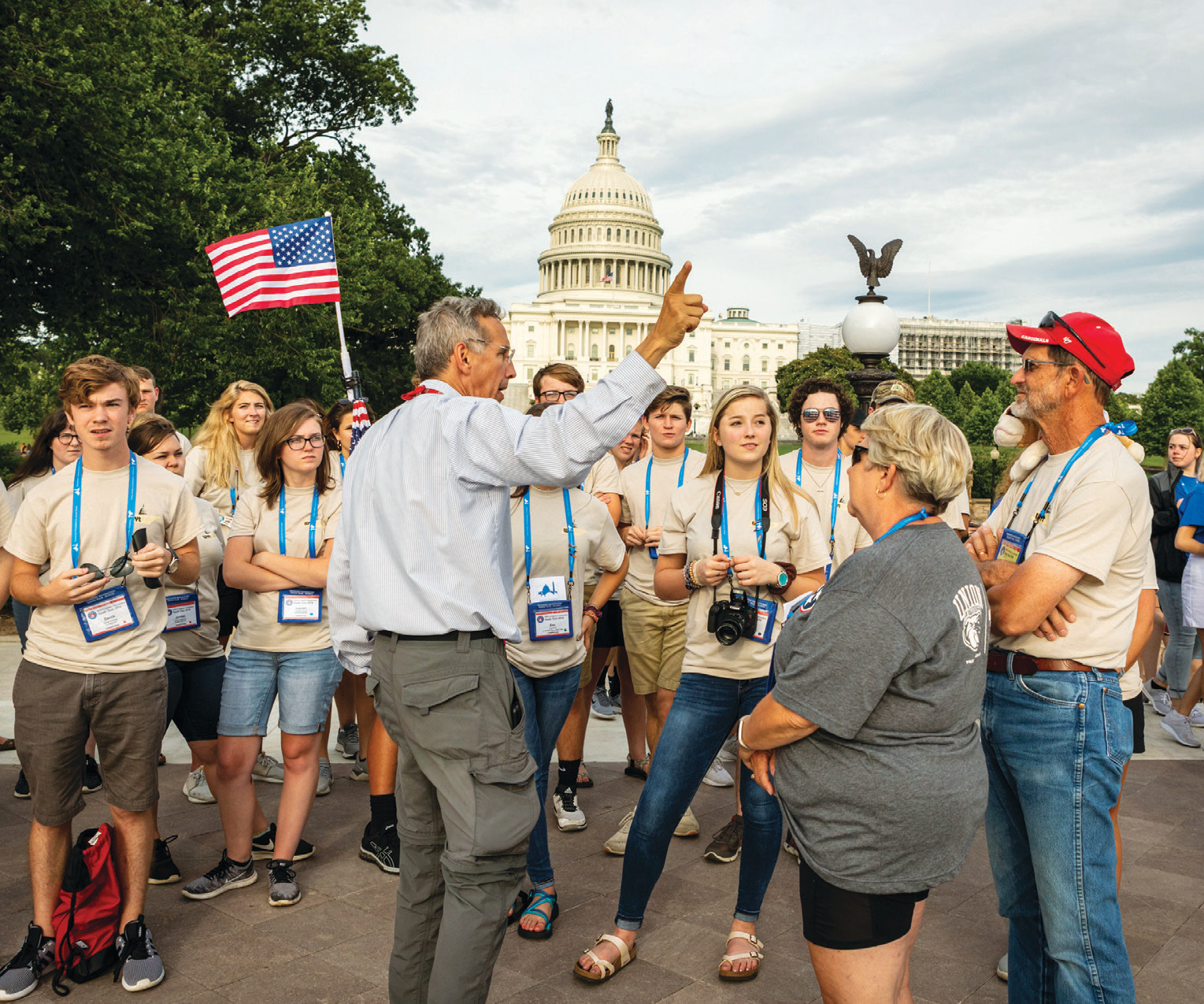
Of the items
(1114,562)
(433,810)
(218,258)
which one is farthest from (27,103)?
(1114,562)

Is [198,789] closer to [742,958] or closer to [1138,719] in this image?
[742,958]

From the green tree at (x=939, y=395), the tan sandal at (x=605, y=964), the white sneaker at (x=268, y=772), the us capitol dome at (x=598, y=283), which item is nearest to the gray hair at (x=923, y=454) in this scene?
the tan sandal at (x=605, y=964)

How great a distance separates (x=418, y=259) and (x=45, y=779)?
28.4m

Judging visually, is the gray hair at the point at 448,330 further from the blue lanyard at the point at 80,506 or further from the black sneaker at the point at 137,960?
the black sneaker at the point at 137,960

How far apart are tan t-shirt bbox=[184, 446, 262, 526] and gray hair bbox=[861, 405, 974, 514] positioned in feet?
14.5

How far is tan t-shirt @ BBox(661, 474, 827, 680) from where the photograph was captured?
3994 millimetres

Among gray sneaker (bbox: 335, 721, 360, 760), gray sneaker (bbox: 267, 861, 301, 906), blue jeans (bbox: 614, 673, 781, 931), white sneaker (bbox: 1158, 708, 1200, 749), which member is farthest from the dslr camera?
white sneaker (bbox: 1158, 708, 1200, 749)

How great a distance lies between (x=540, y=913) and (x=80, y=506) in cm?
244

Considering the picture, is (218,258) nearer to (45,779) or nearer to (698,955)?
(45,779)

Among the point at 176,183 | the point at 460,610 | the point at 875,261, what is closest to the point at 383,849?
the point at 460,610

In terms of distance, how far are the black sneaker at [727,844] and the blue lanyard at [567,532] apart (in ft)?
5.24

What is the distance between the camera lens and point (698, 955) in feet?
12.9

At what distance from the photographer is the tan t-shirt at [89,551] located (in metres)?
3.73

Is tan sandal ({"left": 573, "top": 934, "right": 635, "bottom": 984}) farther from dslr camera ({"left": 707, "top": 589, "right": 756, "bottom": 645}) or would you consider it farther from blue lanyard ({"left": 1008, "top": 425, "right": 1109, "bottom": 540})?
blue lanyard ({"left": 1008, "top": 425, "right": 1109, "bottom": 540})
